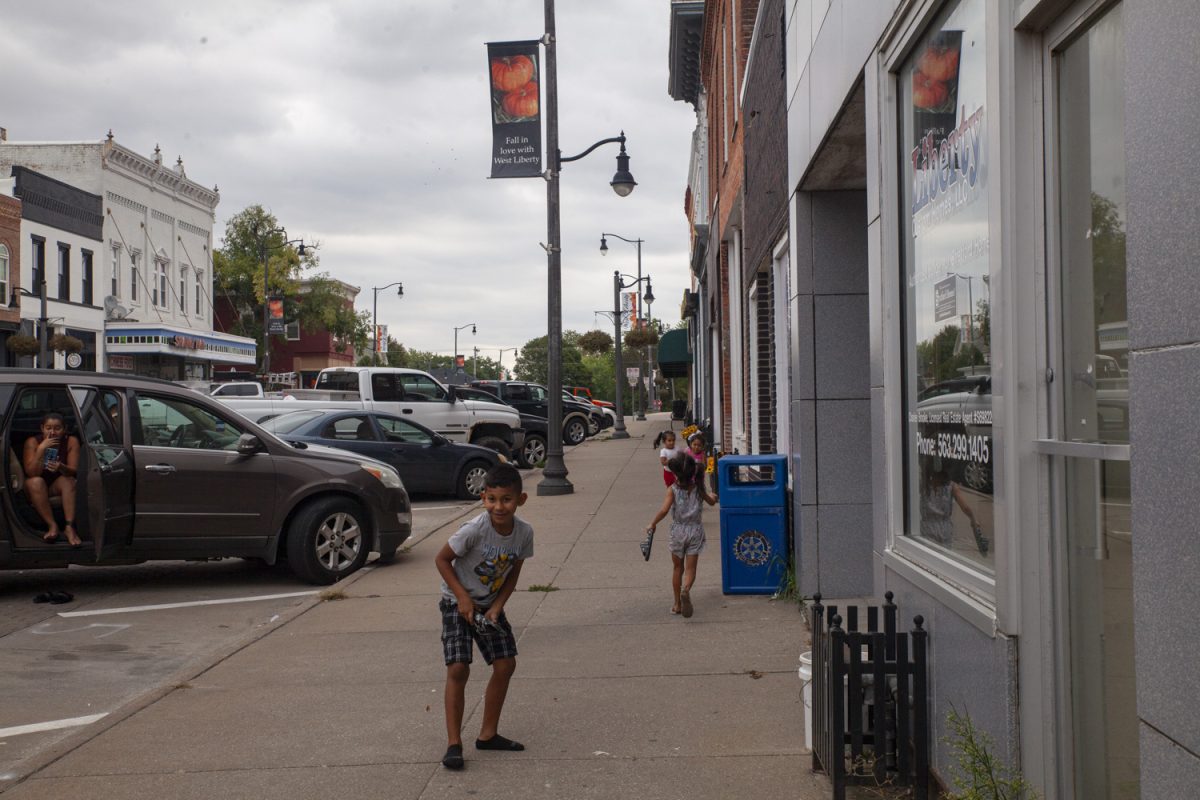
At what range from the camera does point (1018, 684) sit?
152 inches

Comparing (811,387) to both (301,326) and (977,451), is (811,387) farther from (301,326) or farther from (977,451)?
(301,326)

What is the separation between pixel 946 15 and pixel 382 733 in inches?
160

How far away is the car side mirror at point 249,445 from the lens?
10461mm

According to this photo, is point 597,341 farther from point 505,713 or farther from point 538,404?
point 505,713

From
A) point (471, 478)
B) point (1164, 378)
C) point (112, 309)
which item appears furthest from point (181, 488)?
point (112, 309)

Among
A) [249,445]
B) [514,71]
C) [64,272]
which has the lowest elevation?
[249,445]

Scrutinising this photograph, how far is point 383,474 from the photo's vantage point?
37.2ft

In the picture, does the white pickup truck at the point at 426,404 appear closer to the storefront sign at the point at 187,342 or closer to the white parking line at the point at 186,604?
the white parking line at the point at 186,604

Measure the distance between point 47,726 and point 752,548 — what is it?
4911 millimetres

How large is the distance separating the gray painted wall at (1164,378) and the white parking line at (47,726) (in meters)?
5.46

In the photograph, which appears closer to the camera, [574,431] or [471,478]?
[471,478]

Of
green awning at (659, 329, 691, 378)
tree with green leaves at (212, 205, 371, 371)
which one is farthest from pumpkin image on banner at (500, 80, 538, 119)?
tree with green leaves at (212, 205, 371, 371)

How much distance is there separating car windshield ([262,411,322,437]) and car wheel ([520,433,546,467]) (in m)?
9.44

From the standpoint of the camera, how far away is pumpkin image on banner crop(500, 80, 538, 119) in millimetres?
18859
